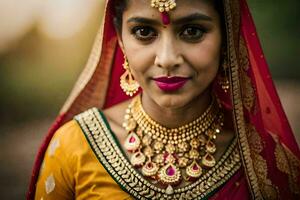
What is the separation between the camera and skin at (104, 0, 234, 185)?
166 centimetres

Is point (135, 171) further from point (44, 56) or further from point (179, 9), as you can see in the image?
point (44, 56)

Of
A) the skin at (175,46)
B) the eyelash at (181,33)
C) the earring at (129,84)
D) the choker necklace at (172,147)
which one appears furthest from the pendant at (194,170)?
the eyelash at (181,33)

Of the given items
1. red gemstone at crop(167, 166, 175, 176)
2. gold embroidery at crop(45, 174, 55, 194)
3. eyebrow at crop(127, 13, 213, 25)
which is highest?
eyebrow at crop(127, 13, 213, 25)

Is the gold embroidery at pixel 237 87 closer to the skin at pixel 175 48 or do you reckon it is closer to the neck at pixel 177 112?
the skin at pixel 175 48

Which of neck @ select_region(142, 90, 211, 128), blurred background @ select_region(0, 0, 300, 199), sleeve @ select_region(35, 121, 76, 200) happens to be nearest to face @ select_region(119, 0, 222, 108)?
neck @ select_region(142, 90, 211, 128)

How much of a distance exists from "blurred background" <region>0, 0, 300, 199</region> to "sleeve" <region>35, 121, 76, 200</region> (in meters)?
1.70

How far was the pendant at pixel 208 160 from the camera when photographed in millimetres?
1848

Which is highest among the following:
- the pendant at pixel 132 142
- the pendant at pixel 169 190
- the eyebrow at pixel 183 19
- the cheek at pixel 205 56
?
the eyebrow at pixel 183 19

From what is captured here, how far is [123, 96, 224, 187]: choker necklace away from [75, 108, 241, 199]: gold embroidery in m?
0.03

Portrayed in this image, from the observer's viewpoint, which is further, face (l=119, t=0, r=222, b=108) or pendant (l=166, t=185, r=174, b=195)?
pendant (l=166, t=185, r=174, b=195)

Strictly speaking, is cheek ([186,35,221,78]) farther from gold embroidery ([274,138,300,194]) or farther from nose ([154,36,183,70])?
gold embroidery ([274,138,300,194])

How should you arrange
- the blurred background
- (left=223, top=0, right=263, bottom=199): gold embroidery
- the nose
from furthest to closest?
the blurred background → (left=223, top=0, right=263, bottom=199): gold embroidery → the nose

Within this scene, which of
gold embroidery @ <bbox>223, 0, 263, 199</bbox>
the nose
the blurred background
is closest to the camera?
the nose

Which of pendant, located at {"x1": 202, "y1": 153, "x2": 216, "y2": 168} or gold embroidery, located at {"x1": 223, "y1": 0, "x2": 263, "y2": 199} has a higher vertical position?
gold embroidery, located at {"x1": 223, "y1": 0, "x2": 263, "y2": 199}
